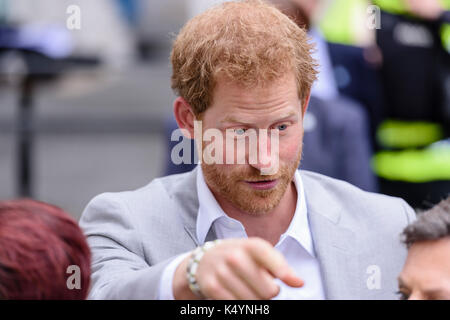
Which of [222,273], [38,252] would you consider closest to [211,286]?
[222,273]

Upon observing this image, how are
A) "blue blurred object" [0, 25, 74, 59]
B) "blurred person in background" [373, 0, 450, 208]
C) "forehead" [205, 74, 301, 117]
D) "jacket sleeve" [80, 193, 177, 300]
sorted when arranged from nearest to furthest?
"jacket sleeve" [80, 193, 177, 300]
"forehead" [205, 74, 301, 117]
"blurred person in background" [373, 0, 450, 208]
"blue blurred object" [0, 25, 74, 59]

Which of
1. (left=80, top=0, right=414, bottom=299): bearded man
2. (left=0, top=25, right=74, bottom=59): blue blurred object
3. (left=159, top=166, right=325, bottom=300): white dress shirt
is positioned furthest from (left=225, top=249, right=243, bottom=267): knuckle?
(left=0, top=25, right=74, bottom=59): blue blurred object

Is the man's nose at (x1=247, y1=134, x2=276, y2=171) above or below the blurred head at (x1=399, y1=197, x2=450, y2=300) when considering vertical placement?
above

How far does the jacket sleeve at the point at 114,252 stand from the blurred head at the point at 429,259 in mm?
566

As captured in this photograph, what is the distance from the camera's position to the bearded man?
1.90m

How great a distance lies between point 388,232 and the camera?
2.15 meters

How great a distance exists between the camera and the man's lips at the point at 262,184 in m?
1.96

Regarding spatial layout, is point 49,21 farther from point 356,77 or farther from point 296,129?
point 296,129

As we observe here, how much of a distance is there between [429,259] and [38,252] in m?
0.84

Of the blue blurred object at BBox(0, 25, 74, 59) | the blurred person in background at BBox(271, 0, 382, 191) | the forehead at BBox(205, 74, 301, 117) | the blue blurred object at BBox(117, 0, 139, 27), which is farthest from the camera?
the blue blurred object at BBox(117, 0, 139, 27)

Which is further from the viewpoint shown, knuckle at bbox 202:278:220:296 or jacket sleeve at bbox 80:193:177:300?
jacket sleeve at bbox 80:193:177:300

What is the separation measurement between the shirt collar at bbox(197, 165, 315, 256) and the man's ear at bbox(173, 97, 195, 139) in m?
0.12

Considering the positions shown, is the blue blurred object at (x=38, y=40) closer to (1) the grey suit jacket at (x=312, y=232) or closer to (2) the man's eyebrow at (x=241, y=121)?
(1) the grey suit jacket at (x=312, y=232)

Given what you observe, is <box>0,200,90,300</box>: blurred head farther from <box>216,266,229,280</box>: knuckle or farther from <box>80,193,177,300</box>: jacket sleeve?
<box>216,266,229,280</box>: knuckle
